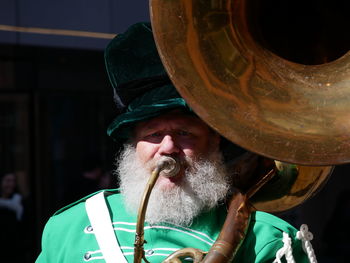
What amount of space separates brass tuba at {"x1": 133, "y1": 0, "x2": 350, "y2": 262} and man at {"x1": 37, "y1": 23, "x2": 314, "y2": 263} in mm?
111

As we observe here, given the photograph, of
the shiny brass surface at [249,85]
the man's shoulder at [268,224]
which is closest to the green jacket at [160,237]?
the man's shoulder at [268,224]

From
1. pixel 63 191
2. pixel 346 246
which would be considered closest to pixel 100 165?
pixel 63 191

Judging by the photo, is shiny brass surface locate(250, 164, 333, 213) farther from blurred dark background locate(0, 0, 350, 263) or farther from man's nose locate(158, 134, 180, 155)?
blurred dark background locate(0, 0, 350, 263)

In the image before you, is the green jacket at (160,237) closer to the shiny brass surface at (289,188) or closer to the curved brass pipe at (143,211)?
the curved brass pipe at (143,211)

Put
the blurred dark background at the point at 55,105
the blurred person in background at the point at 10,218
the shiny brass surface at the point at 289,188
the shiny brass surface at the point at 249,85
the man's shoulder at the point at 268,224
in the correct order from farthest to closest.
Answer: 1. the blurred dark background at the point at 55,105
2. the blurred person in background at the point at 10,218
3. the shiny brass surface at the point at 289,188
4. the man's shoulder at the point at 268,224
5. the shiny brass surface at the point at 249,85

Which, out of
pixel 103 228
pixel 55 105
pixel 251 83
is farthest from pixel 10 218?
pixel 251 83

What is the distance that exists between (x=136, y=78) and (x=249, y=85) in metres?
0.47

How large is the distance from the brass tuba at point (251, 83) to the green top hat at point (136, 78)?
29cm

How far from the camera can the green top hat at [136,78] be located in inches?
94.7

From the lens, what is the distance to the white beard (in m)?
2.39

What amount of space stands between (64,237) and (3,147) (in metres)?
4.00

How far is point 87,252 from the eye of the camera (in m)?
2.43

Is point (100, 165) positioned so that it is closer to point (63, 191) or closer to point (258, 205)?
point (63, 191)

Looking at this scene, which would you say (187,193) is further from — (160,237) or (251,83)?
(251,83)
